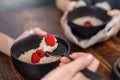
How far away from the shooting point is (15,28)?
126 cm

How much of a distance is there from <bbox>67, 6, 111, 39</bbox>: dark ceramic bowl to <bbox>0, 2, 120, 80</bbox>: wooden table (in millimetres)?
68

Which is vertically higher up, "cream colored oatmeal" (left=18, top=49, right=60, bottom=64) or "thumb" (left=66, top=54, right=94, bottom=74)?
"thumb" (left=66, top=54, right=94, bottom=74)

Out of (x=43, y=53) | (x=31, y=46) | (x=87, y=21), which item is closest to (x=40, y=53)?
(x=43, y=53)

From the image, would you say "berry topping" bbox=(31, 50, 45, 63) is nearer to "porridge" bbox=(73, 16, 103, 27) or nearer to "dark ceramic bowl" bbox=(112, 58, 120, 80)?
"dark ceramic bowl" bbox=(112, 58, 120, 80)

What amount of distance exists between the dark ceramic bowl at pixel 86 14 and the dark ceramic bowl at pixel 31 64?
19cm

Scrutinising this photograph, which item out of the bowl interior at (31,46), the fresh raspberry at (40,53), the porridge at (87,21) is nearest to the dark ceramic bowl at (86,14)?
the porridge at (87,21)

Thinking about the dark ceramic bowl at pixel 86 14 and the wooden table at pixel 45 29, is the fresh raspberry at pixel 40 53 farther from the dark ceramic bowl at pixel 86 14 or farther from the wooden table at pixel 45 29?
the dark ceramic bowl at pixel 86 14

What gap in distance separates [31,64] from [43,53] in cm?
10

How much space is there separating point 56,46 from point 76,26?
228mm

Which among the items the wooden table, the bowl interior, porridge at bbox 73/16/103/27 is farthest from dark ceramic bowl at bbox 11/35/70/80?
porridge at bbox 73/16/103/27

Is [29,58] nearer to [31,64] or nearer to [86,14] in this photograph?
[31,64]

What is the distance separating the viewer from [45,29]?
1.26 m

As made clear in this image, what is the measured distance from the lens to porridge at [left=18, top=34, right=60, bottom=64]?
78cm

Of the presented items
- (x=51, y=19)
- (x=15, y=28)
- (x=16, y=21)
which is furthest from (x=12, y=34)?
(x=51, y=19)
